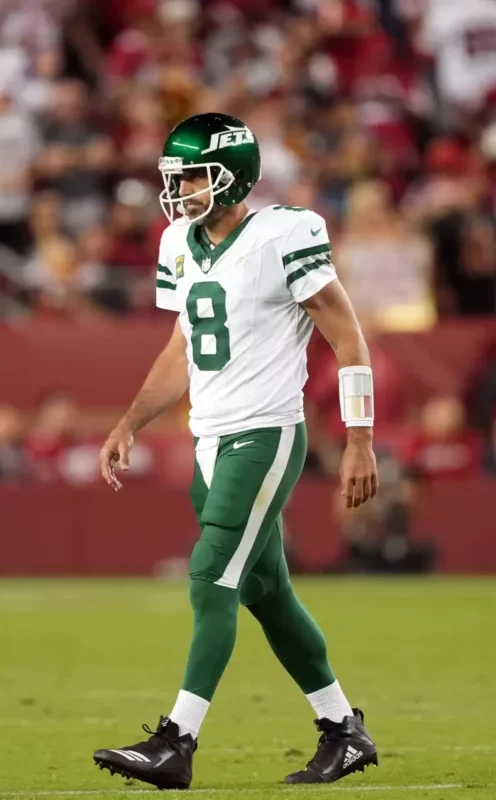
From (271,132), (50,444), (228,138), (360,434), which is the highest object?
(271,132)

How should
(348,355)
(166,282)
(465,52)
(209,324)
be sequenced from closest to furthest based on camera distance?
(348,355) → (209,324) → (166,282) → (465,52)

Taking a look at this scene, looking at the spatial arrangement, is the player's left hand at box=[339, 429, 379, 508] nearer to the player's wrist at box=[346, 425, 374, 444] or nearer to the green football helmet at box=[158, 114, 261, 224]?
the player's wrist at box=[346, 425, 374, 444]

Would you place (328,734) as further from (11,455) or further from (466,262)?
(466,262)

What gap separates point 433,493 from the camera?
14984 millimetres

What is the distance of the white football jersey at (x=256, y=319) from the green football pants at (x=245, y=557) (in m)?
0.08

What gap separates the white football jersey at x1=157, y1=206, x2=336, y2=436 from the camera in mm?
5727

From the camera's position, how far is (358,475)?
18.2 ft

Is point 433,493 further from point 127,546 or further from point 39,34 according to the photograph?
point 39,34

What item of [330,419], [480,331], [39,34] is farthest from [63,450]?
[39,34]

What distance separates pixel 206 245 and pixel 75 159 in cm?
1224

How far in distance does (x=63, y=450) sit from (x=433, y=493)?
3261mm

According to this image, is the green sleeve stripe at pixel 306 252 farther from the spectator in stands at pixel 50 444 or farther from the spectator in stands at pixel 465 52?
the spectator in stands at pixel 465 52

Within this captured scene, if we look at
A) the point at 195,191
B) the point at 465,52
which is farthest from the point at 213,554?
the point at 465,52

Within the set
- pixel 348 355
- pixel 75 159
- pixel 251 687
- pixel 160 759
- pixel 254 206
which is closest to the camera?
pixel 160 759
